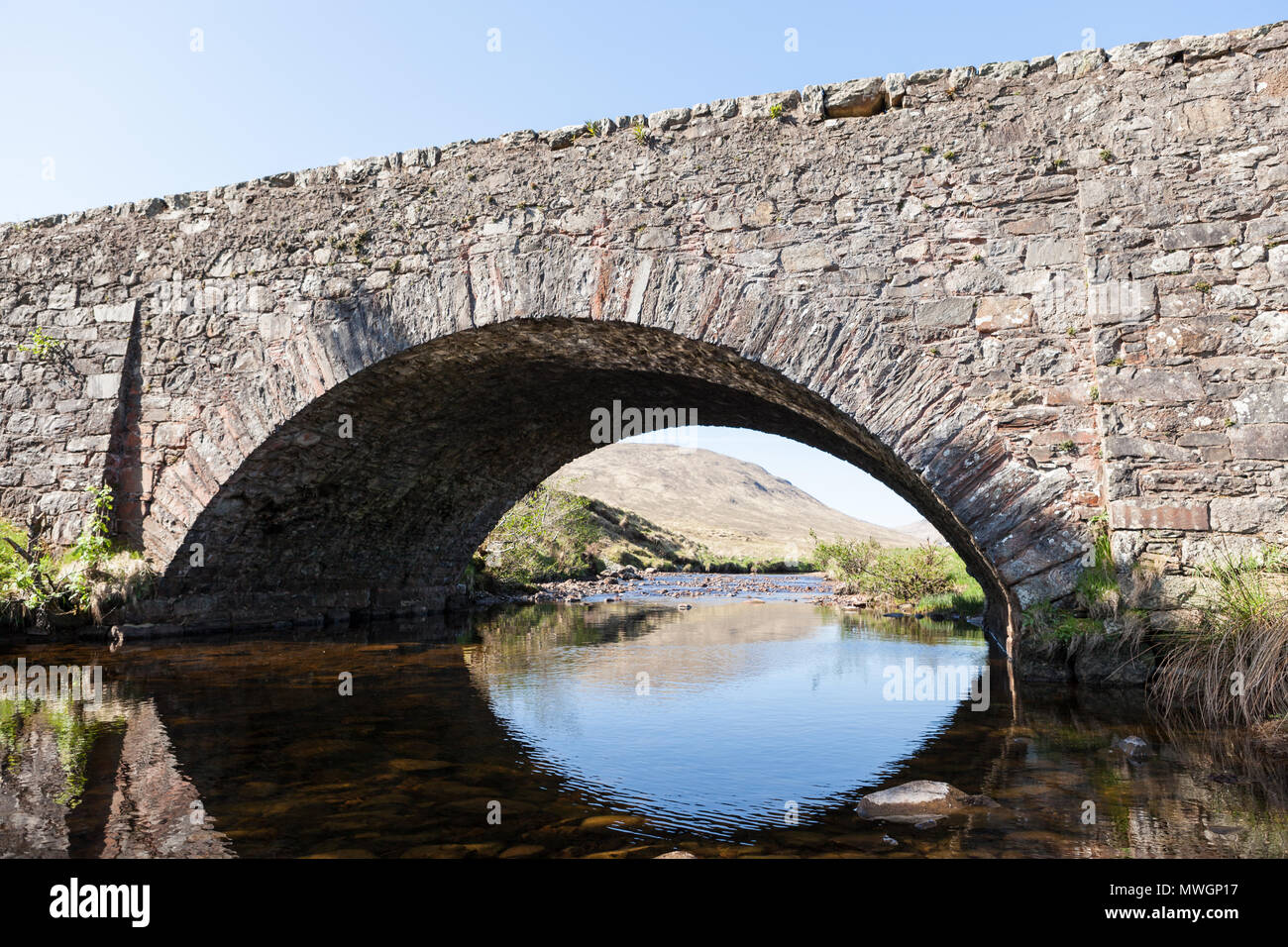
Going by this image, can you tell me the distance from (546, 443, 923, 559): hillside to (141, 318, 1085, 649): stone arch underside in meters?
32.1

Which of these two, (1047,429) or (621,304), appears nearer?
(1047,429)

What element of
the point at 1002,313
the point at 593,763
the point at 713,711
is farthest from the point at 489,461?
the point at 593,763

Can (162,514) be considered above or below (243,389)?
below

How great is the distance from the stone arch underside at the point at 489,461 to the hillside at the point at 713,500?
1264 inches

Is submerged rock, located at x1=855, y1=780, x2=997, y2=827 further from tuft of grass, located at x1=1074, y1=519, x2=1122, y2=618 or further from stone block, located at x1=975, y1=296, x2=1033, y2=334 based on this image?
stone block, located at x1=975, y1=296, x2=1033, y2=334

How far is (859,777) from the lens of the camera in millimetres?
3963

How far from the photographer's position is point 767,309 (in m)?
6.23

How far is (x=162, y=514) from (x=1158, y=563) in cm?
833

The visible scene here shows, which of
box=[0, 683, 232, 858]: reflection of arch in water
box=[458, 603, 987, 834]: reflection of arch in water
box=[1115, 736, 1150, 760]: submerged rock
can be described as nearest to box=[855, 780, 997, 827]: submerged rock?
box=[458, 603, 987, 834]: reflection of arch in water

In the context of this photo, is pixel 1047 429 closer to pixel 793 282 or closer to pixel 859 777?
pixel 793 282

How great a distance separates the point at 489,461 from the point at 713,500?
262 feet
